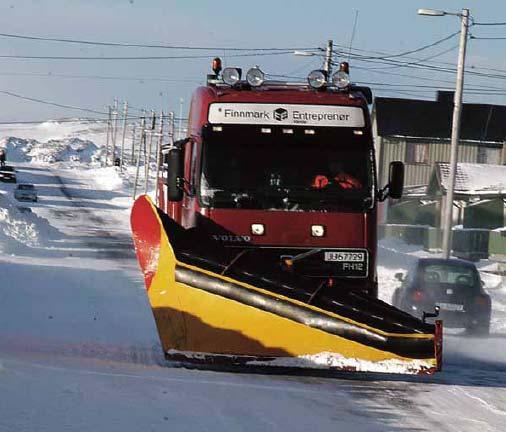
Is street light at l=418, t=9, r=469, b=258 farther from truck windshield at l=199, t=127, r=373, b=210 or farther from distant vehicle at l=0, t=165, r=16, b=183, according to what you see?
distant vehicle at l=0, t=165, r=16, b=183

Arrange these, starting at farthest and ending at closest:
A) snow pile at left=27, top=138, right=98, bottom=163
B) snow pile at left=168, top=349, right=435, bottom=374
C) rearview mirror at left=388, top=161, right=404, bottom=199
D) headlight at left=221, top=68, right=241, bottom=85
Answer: snow pile at left=27, top=138, right=98, bottom=163 → headlight at left=221, top=68, right=241, bottom=85 → rearview mirror at left=388, top=161, right=404, bottom=199 → snow pile at left=168, top=349, right=435, bottom=374

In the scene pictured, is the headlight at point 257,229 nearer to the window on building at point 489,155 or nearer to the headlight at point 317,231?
the headlight at point 317,231

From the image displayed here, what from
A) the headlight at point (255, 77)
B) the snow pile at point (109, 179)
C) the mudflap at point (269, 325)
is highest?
the headlight at point (255, 77)

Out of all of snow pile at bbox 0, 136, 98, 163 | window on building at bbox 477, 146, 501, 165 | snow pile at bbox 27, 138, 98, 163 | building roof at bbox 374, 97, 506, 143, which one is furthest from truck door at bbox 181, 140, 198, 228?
snow pile at bbox 0, 136, 98, 163

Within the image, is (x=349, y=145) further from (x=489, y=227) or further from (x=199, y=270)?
(x=489, y=227)

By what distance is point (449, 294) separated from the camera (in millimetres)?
20266

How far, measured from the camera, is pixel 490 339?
19484mm

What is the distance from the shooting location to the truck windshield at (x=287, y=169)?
469 inches

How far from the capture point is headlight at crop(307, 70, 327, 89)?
42.7 feet

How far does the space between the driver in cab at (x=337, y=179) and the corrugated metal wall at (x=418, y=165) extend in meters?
52.9

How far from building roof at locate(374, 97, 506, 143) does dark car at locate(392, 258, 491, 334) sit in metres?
43.9

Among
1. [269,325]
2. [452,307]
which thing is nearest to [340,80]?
[269,325]

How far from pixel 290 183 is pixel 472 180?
45.7 m

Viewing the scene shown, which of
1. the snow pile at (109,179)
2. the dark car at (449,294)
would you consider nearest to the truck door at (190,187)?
the dark car at (449,294)
